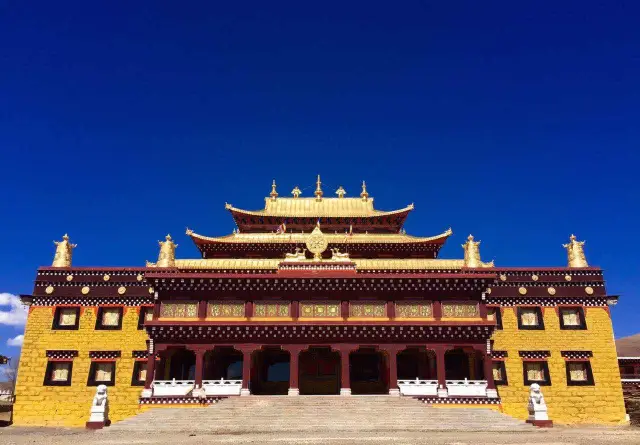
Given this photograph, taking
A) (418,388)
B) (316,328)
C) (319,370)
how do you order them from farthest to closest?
(319,370), (316,328), (418,388)

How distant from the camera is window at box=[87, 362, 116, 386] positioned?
116 ft

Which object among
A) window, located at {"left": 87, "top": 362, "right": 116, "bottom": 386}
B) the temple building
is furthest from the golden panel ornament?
window, located at {"left": 87, "top": 362, "right": 116, "bottom": 386}

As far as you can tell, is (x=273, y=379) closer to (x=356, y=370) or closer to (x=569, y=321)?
(x=356, y=370)

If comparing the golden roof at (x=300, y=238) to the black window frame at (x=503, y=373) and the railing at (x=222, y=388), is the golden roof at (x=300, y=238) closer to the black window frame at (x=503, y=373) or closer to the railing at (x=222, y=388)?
the black window frame at (x=503, y=373)

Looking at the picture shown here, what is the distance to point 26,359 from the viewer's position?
35.7 m

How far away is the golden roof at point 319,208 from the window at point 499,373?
43.3 ft

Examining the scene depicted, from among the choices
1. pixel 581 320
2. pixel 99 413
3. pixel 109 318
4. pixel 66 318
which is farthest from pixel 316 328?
pixel 581 320

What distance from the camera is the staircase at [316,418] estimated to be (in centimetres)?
2462

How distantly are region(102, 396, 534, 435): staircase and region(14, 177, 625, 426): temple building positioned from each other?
262 cm

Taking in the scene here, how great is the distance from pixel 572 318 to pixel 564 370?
3.62 metres

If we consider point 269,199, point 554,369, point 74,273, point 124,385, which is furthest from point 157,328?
point 554,369

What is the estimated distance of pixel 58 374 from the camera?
3566 centimetres

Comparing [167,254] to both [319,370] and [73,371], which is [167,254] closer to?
[73,371]

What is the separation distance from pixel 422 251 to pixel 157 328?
64.3ft
